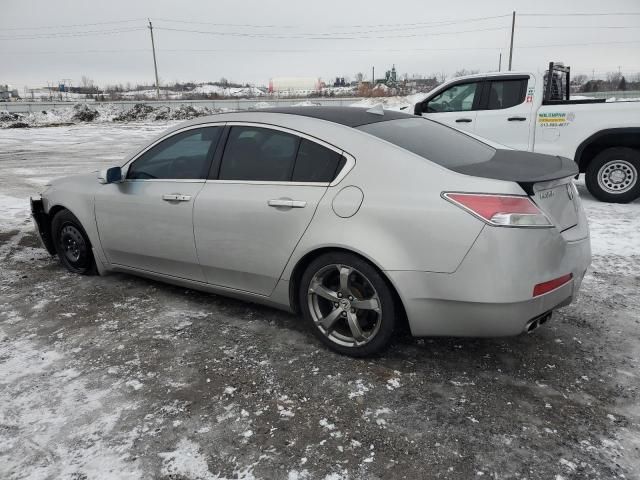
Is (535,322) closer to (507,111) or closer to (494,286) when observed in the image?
(494,286)

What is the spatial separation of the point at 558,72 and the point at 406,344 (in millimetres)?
6966

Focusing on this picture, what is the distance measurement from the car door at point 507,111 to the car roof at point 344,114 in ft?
16.1

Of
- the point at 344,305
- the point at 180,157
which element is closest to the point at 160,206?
the point at 180,157

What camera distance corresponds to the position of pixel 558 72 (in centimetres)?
853

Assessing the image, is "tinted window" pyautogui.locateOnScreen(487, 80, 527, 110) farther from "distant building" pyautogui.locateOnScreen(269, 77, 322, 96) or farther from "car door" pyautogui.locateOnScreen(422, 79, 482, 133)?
"distant building" pyautogui.locateOnScreen(269, 77, 322, 96)

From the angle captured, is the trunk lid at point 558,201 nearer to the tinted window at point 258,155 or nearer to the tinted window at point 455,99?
the tinted window at point 258,155

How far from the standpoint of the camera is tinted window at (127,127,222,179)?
12.9ft

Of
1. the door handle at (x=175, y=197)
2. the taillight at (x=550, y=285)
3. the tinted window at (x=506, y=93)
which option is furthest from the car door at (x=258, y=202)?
the tinted window at (x=506, y=93)

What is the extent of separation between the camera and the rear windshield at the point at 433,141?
3.16 meters

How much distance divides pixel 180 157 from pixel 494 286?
264cm

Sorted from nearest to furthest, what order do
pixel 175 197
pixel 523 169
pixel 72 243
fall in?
pixel 523 169 → pixel 175 197 → pixel 72 243

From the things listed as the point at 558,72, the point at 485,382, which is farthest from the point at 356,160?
the point at 558,72

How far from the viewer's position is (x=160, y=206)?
160 inches

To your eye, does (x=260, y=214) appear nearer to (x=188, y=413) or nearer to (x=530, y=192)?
(x=188, y=413)
